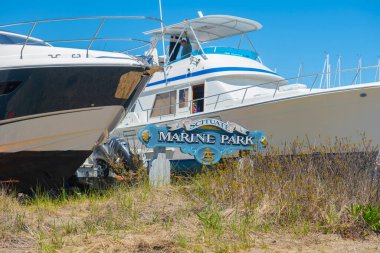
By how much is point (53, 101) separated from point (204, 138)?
3120mm

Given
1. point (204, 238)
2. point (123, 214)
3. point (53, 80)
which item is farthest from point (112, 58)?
point (204, 238)

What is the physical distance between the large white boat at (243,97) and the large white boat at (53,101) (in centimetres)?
324

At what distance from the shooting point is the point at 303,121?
1104 cm

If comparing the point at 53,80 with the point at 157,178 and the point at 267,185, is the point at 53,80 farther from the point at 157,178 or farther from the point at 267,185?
the point at 267,185

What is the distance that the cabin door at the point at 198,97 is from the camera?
44.2 ft

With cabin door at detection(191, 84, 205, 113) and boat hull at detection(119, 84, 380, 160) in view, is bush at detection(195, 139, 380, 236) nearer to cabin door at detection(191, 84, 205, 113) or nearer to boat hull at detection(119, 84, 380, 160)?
boat hull at detection(119, 84, 380, 160)

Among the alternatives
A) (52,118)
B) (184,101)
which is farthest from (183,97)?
(52,118)

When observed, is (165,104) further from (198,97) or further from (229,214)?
(229,214)

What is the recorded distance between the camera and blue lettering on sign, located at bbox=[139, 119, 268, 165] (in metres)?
9.38

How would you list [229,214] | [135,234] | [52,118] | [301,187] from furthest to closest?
1. [52,118]
2. [301,187]
3. [229,214]
4. [135,234]

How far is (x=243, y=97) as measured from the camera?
1195cm

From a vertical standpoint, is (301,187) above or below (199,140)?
below

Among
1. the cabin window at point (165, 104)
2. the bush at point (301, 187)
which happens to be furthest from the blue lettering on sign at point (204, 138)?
the cabin window at point (165, 104)

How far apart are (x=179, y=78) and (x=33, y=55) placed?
6.23 m
